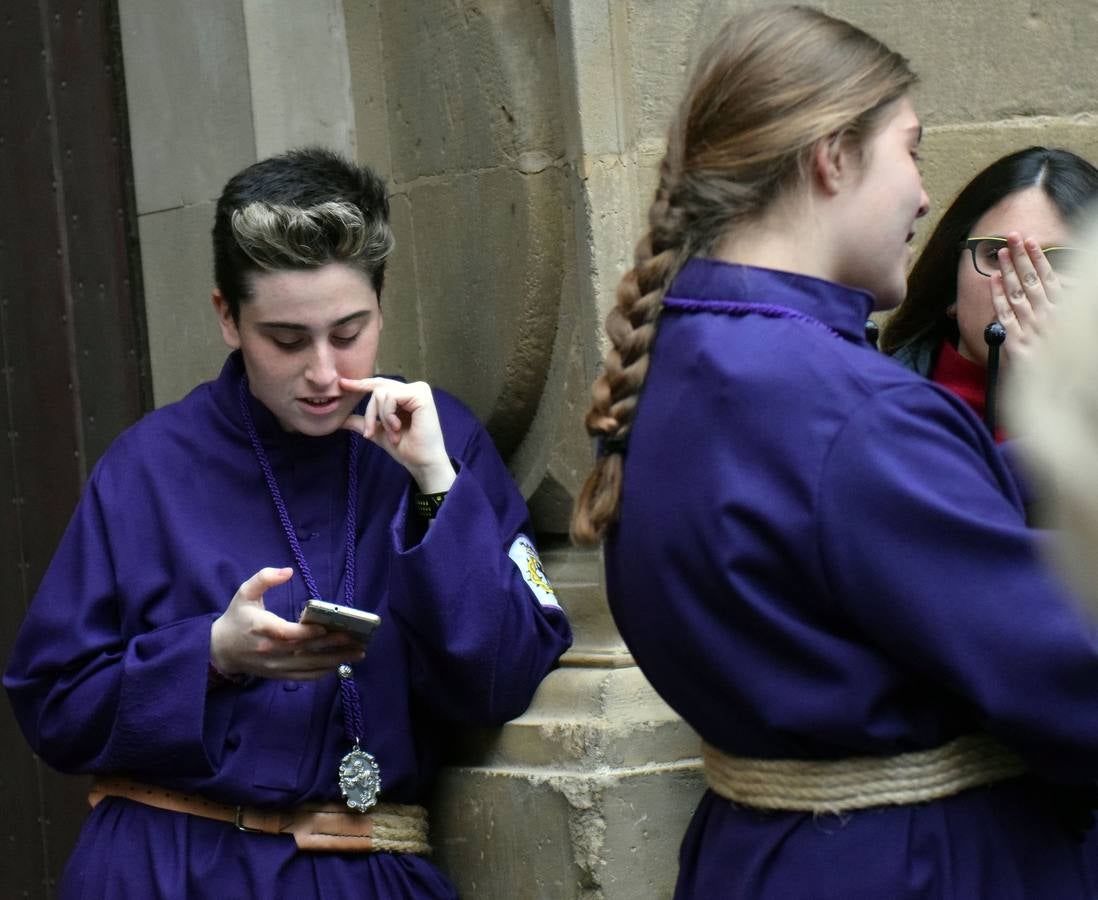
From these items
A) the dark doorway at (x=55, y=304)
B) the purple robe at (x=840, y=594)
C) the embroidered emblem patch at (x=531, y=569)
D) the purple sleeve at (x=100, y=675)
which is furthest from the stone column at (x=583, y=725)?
the dark doorway at (x=55, y=304)

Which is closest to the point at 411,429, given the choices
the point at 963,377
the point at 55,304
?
the point at 963,377

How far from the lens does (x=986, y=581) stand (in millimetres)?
1476

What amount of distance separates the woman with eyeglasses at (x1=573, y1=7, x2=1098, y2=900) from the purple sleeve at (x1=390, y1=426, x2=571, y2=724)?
519 millimetres

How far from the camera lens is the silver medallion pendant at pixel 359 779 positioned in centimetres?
225

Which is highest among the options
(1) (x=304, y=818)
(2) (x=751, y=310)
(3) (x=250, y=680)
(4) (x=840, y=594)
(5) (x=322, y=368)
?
(2) (x=751, y=310)

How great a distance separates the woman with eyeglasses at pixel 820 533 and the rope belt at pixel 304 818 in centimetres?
69

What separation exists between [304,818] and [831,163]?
45.6 inches

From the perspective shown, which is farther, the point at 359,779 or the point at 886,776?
the point at 359,779

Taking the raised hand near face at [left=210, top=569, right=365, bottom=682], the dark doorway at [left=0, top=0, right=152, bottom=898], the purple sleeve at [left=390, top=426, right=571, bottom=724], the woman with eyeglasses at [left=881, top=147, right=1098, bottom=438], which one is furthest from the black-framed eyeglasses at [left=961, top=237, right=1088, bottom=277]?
the dark doorway at [left=0, top=0, right=152, bottom=898]

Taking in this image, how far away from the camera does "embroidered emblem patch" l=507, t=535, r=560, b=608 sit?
2387mm

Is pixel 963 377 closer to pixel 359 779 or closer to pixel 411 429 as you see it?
pixel 411 429

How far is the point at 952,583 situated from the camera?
4.84 feet

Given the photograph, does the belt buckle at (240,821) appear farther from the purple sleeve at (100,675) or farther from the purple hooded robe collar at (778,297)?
the purple hooded robe collar at (778,297)

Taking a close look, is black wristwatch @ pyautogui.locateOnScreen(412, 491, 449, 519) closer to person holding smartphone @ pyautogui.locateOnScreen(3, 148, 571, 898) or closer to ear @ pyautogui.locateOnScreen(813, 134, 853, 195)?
person holding smartphone @ pyautogui.locateOnScreen(3, 148, 571, 898)
